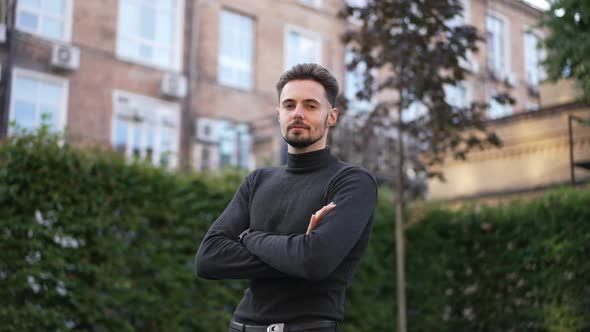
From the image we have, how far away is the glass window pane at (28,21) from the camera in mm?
16703

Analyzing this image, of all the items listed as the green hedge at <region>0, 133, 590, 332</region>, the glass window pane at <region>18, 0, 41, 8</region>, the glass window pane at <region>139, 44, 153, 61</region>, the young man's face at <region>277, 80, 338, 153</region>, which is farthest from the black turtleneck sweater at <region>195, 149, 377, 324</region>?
the glass window pane at <region>139, 44, 153, 61</region>

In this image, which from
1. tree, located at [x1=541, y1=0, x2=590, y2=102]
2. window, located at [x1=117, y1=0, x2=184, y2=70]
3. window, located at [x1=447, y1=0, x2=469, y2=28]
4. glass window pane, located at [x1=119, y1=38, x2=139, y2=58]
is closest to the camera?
tree, located at [x1=541, y1=0, x2=590, y2=102]

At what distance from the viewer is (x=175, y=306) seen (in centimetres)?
905

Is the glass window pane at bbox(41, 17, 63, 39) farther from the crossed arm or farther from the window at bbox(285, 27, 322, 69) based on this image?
the crossed arm

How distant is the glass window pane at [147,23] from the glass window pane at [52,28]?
2.30m

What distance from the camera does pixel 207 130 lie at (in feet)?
64.3

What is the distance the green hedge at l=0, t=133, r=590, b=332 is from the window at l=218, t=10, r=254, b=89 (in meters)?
10.3

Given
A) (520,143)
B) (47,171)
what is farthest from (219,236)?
(520,143)

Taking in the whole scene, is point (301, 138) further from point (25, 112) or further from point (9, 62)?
point (25, 112)

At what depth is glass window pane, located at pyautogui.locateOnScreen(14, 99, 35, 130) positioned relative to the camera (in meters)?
16.6

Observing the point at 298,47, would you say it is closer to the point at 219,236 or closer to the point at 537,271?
the point at 537,271

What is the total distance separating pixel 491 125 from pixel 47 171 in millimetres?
9082

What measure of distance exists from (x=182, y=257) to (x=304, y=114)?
6.34 meters

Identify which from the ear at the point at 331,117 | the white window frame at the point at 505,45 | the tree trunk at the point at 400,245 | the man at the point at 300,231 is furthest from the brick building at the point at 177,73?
the man at the point at 300,231
